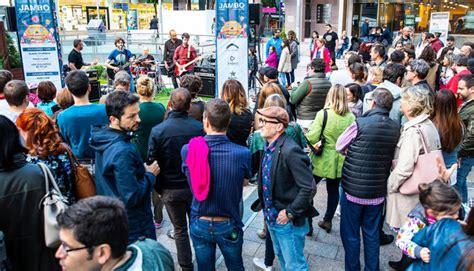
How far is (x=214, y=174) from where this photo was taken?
9.34 ft

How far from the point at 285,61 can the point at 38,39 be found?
6.57m

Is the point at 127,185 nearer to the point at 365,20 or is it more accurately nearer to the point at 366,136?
the point at 366,136

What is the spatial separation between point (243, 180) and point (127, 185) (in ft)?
2.69

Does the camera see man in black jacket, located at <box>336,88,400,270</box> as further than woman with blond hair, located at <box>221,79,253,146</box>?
No

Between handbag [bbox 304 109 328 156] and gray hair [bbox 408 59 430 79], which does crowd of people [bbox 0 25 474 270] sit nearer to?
handbag [bbox 304 109 328 156]

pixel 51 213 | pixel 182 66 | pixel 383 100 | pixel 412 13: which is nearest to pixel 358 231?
pixel 383 100

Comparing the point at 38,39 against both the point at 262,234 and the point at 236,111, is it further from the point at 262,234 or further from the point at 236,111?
the point at 262,234

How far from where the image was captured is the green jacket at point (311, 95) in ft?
16.8

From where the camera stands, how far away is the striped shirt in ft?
9.32

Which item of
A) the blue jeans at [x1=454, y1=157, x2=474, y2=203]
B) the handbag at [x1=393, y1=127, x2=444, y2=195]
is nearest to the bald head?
the handbag at [x1=393, y1=127, x2=444, y2=195]

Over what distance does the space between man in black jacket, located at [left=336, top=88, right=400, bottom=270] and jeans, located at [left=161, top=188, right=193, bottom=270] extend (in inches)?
54.0

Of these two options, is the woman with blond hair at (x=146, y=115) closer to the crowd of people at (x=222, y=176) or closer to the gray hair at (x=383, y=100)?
the crowd of people at (x=222, y=176)

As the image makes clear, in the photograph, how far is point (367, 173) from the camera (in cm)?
338

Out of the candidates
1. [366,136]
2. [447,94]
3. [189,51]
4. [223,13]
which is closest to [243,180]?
[366,136]
